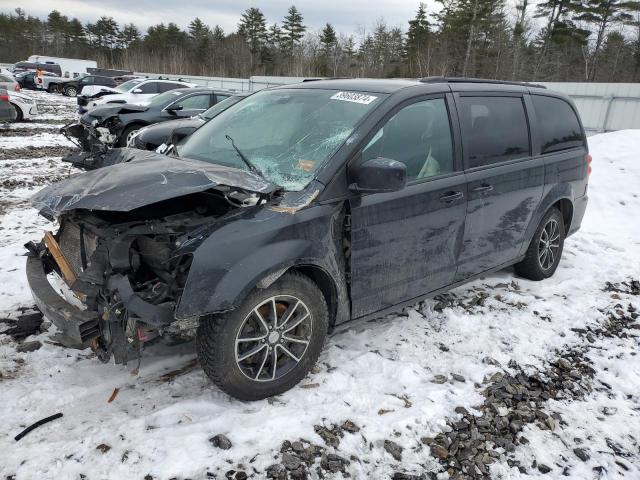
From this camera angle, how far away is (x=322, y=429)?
9.03 ft

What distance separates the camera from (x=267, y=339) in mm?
2863

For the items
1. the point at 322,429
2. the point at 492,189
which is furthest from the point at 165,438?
the point at 492,189

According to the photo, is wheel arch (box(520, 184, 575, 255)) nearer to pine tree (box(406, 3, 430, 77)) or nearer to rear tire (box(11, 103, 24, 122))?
rear tire (box(11, 103, 24, 122))

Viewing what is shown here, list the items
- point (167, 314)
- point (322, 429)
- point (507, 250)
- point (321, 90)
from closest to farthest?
point (167, 314)
point (322, 429)
point (321, 90)
point (507, 250)

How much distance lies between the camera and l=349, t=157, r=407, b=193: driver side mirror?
286cm

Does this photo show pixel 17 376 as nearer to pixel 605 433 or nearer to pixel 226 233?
pixel 226 233

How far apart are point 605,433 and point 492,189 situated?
1.91 meters

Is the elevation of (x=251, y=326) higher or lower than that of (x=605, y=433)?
higher

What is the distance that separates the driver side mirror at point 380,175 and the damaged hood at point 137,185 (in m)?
0.54

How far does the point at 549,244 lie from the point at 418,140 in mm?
2381

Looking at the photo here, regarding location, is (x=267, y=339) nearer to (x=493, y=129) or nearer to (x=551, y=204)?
(x=493, y=129)

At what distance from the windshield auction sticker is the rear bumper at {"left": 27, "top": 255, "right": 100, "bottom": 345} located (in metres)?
2.16

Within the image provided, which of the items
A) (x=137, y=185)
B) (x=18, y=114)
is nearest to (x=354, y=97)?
(x=137, y=185)

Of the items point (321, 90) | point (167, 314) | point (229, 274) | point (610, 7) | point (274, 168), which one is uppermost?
point (610, 7)
